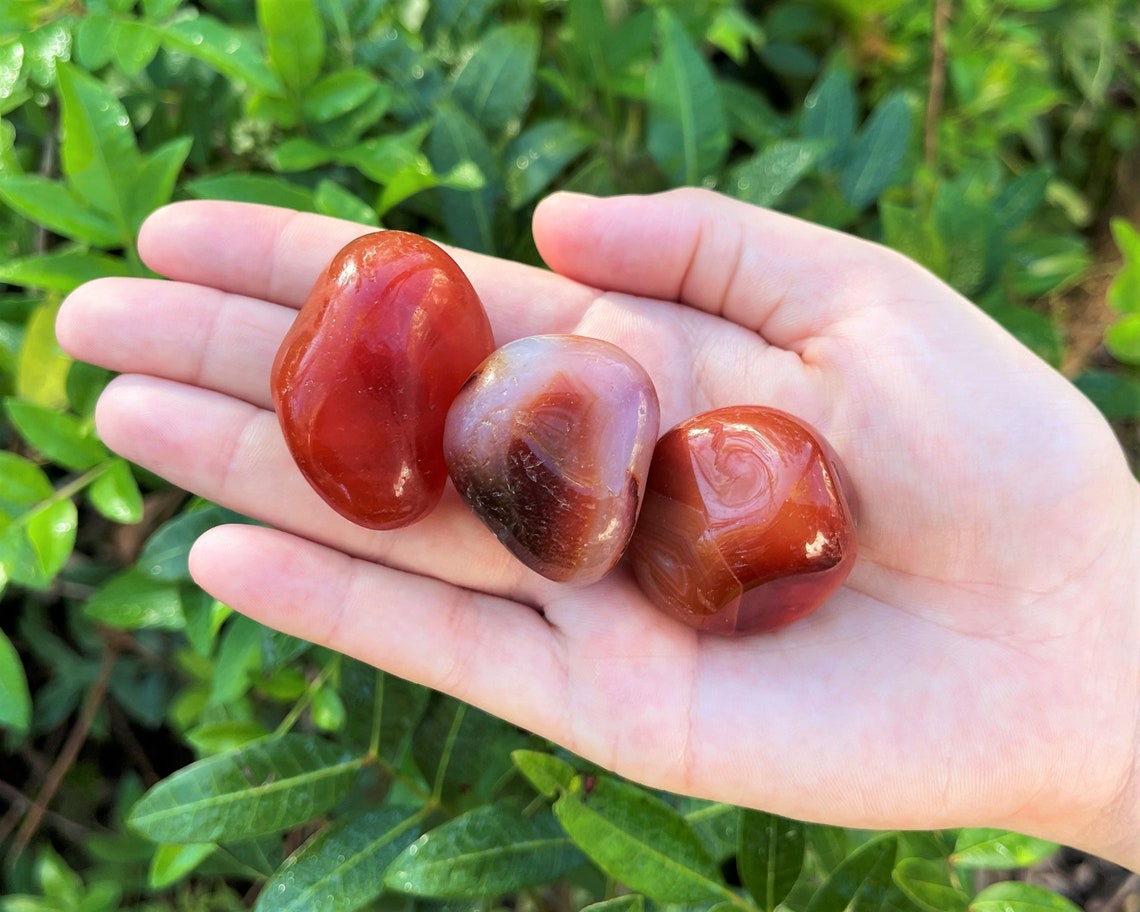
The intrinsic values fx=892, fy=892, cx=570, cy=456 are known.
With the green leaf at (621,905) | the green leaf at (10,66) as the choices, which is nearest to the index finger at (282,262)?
the green leaf at (10,66)

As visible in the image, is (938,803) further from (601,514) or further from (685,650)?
(601,514)

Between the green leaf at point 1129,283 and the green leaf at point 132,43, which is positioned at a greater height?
the green leaf at point 132,43

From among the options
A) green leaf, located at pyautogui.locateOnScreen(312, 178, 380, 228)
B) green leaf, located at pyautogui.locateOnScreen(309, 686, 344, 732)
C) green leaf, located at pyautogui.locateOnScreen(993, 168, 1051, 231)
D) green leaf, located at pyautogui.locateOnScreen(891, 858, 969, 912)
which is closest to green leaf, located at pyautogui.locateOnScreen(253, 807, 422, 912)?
green leaf, located at pyautogui.locateOnScreen(309, 686, 344, 732)

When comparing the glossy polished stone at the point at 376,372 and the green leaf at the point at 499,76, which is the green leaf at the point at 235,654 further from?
the green leaf at the point at 499,76

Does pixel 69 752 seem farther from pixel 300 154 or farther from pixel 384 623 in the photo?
pixel 300 154

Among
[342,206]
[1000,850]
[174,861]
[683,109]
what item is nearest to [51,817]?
[174,861]

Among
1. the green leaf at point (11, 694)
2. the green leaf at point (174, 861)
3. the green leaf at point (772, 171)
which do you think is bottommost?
the green leaf at point (174, 861)
